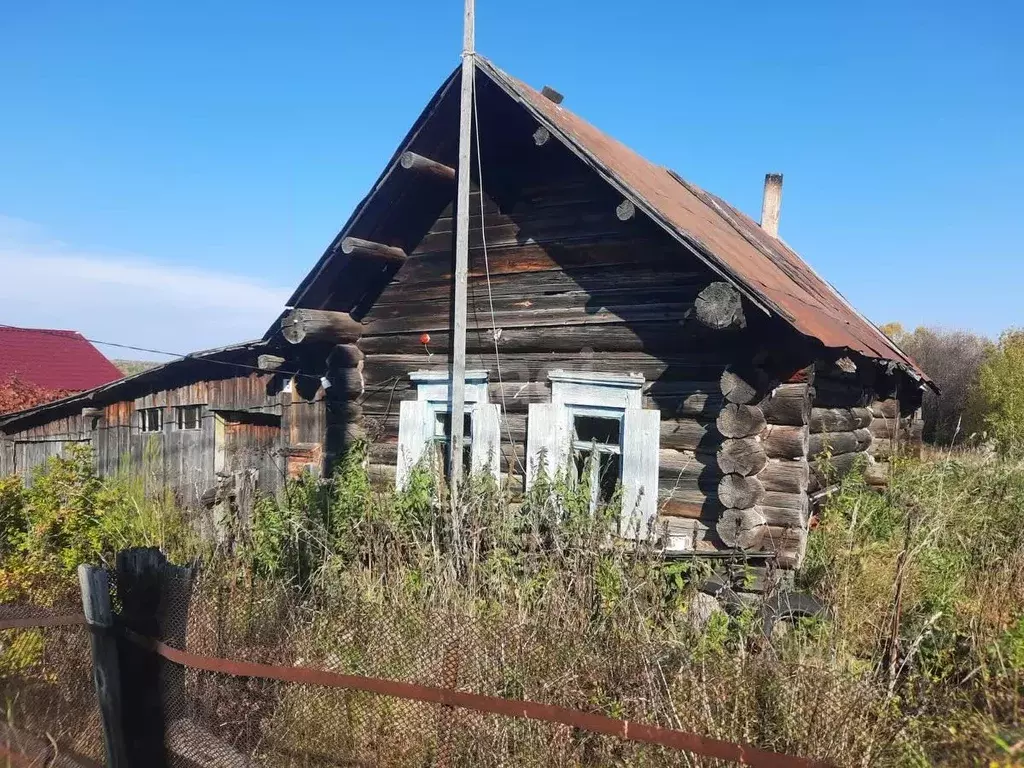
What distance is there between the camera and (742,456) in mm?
6312

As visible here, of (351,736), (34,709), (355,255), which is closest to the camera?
(351,736)

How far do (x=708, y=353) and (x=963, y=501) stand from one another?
9.54ft

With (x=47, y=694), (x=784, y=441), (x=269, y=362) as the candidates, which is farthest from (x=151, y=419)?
(x=784, y=441)

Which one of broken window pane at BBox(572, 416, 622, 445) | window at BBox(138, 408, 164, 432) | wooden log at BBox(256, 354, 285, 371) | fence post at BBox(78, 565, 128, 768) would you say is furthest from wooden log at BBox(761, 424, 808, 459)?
window at BBox(138, 408, 164, 432)

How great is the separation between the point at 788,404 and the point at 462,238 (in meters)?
3.41

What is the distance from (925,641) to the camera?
15.0 feet

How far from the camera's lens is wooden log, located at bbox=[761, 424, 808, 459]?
249 inches

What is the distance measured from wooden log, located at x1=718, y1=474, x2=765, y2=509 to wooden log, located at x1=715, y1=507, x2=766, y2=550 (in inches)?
2.4

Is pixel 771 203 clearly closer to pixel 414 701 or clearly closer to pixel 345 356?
pixel 345 356

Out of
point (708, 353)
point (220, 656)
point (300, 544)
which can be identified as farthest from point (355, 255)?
point (220, 656)

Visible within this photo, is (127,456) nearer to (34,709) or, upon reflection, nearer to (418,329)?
(418,329)

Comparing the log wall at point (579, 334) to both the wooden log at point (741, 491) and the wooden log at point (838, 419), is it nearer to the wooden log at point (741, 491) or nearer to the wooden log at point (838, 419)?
the wooden log at point (741, 491)

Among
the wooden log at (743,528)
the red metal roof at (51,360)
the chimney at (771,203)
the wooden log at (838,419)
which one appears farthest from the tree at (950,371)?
the red metal roof at (51,360)

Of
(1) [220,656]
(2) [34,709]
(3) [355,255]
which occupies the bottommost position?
(2) [34,709]
